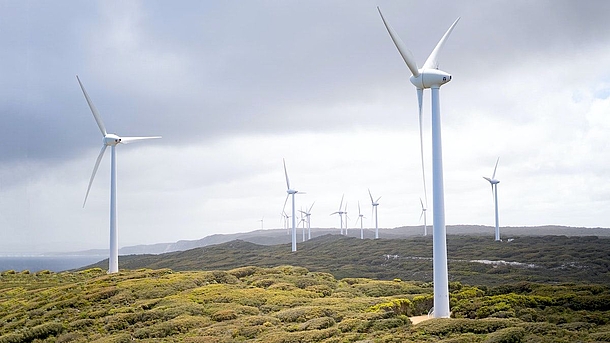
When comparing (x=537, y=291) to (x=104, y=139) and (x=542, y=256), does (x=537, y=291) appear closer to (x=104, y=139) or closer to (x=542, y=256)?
(x=104, y=139)

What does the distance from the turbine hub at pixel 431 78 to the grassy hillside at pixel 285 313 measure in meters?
12.2

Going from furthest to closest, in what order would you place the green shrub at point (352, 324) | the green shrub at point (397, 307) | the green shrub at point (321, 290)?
the green shrub at point (321, 290) → the green shrub at point (397, 307) → the green shrub at point (352, 324)

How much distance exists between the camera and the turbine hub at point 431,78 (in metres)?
29.2

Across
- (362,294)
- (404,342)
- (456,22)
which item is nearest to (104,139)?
(362,294)

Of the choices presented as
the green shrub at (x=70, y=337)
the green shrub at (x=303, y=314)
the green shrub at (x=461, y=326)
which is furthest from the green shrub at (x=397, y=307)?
the green shrub at (x=70, y=337)

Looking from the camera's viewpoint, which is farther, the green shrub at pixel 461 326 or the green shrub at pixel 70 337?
the green shrub at pixel 70 337

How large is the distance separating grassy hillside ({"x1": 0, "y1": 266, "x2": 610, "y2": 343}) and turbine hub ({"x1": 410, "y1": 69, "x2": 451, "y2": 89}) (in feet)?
40.1

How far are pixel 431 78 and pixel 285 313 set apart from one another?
15881 mm

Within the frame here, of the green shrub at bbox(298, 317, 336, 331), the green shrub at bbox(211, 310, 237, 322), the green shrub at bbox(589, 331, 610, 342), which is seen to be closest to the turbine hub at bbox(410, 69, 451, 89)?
the green shrub at bbox(298, 317, 336, 331)

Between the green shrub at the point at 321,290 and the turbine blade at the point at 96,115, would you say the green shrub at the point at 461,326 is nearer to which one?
the green shrub at the point at 321,290

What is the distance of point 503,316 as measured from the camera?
1106 inches

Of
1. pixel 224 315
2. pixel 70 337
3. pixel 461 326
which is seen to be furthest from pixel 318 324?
pixel 70 337

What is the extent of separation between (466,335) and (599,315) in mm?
8330

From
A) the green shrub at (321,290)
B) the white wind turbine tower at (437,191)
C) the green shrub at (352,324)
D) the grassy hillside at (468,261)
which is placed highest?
the white wind turbine tower at (437,191)
